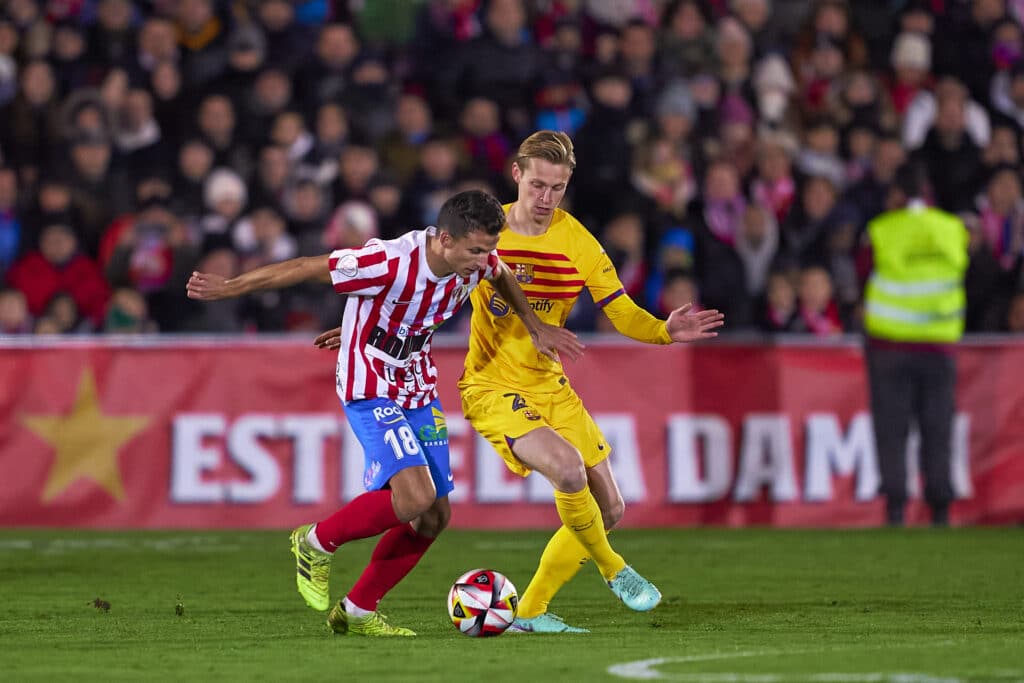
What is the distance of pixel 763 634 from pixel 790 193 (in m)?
8.36

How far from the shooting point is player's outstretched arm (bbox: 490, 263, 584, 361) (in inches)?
305

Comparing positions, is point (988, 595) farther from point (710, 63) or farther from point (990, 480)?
point (710, 63)

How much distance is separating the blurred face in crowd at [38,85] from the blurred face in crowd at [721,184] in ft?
18.2

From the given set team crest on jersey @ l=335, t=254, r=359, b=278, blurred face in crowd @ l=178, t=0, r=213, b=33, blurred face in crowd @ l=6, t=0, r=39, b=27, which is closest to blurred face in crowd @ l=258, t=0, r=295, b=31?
blurred face in crowd @ l=178, t=0, r=213, b=33

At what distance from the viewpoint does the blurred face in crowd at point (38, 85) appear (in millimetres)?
14820

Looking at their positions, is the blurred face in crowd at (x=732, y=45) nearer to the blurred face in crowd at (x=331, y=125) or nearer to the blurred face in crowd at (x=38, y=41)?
the blurred face in crowd at (x=331, y=125)

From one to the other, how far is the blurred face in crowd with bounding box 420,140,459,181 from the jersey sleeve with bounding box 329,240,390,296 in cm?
708

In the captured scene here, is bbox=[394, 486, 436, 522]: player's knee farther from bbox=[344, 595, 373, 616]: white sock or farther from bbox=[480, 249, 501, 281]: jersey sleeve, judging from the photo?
bbox=[480, 249, 501, 281]: jersey sleeve

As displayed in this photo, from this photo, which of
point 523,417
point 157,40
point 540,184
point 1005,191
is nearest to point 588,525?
point 523,417

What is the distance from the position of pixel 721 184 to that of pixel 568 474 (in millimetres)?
7639

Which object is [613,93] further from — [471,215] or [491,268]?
[471,215]

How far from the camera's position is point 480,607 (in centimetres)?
731

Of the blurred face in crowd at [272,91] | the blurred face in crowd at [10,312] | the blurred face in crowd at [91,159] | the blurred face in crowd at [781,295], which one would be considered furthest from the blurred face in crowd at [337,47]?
the blurred face in crowd at [781,295]

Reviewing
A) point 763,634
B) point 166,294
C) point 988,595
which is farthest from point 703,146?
point 763,634
